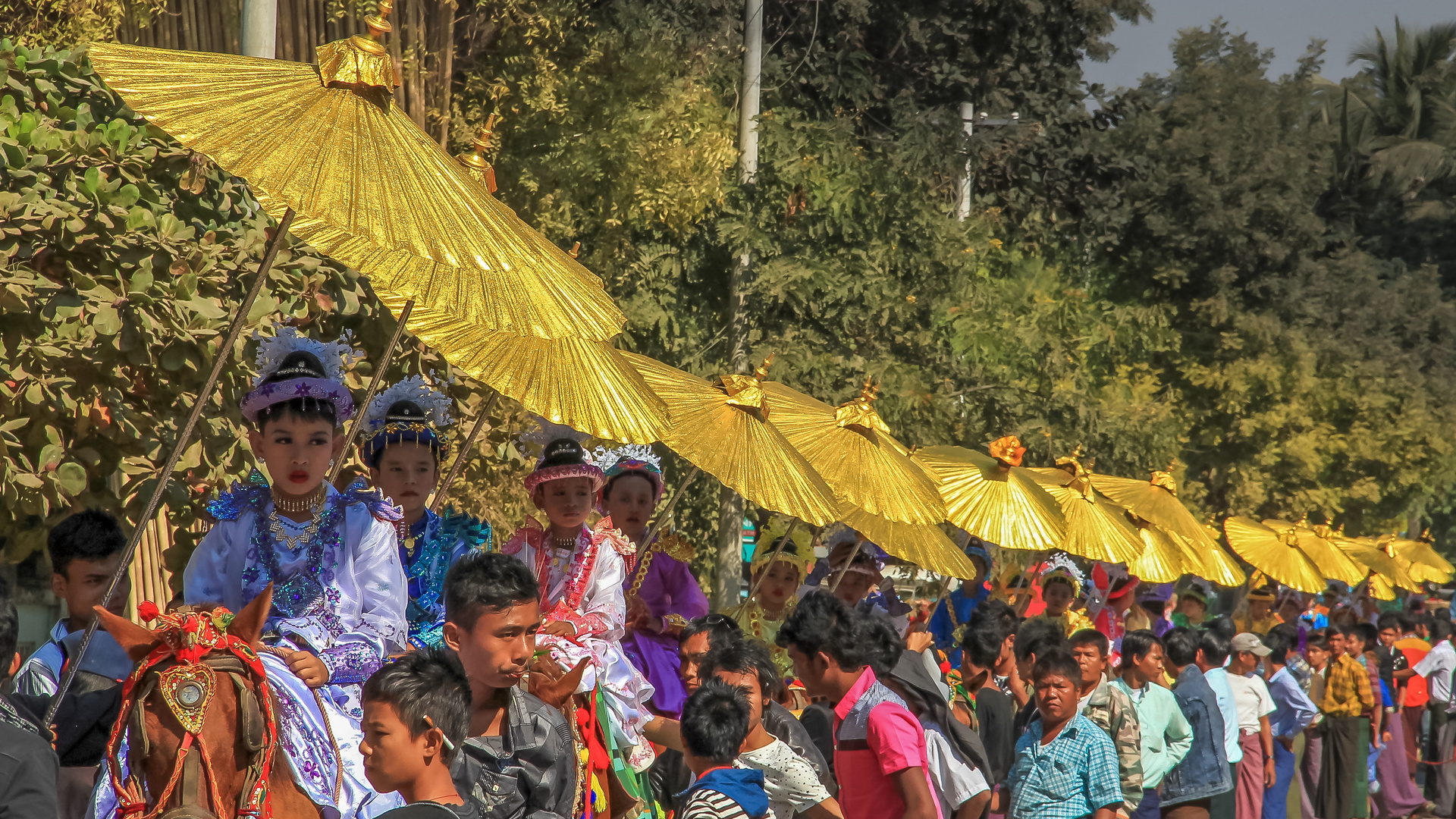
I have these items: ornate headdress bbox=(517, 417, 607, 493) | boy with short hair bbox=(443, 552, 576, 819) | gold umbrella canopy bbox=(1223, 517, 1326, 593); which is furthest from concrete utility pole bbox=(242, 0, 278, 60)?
gold umbrella canopy bbox=(1223, 517, 1326, 593)

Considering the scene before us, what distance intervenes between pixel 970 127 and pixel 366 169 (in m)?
14.8

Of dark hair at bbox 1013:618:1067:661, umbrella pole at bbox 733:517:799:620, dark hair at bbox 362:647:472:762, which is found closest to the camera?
dark hair at bbox 362:647:472:762

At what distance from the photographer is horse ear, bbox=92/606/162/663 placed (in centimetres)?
312

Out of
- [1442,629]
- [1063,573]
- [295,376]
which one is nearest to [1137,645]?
[1063,573]

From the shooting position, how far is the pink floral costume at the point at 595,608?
16.6ft

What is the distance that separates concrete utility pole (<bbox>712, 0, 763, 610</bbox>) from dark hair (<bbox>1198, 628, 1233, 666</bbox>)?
3.38 meters

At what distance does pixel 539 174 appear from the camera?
1145 centimetres

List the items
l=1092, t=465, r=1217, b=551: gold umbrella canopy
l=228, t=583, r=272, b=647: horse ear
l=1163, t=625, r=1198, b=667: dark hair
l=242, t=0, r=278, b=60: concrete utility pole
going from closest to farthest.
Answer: l=228, t=583, r=272, b=647: horse ear < l=242, t=0, r=278, b=60: concrete utility pole < l=1163, t=625, r=1198, b=667: dark hair < l=1092, t=465, r=1217, b=551: gold umbrella canopy

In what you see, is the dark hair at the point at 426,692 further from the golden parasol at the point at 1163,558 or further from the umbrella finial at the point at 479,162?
the golden parasol at the point at 1163,558

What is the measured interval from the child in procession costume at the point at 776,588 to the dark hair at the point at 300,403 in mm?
3829

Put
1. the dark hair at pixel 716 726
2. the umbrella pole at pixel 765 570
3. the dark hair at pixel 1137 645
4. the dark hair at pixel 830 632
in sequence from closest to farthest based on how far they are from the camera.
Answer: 1. the dark hair at pixel 716 726
2. the dark hair at pixel 830 632
3. the umbrella pole at pixel 765 570
4. the dark hair at pixel 1137 645

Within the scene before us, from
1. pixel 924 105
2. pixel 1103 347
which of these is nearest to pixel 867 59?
pixel 924 105

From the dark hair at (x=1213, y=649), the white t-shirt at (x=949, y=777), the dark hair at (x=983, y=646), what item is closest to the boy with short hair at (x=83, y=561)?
the white t-shirt at (x=949, y=777)

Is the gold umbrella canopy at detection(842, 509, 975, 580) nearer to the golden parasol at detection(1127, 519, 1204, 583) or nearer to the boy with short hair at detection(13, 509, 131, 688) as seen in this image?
the golden parasol at detection(1127, 519, 1204, 583)
